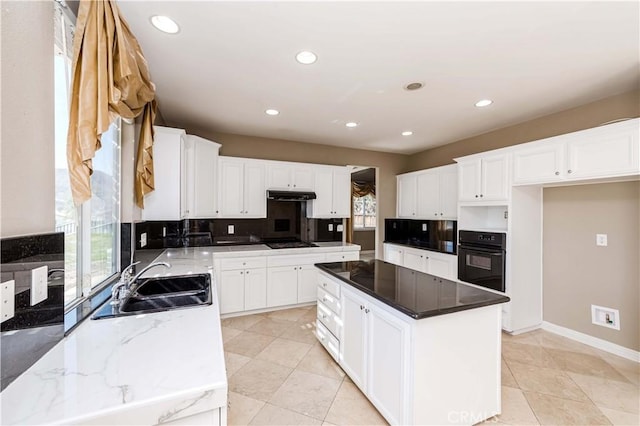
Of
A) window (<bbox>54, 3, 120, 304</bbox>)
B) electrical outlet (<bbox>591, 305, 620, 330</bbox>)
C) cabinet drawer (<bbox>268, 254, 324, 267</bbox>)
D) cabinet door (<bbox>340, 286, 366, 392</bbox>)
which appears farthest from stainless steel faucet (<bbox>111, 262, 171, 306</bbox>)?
electrical outlet (<bbox>591, 305, 620, 330</bbox>)

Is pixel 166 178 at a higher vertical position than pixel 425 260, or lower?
higher

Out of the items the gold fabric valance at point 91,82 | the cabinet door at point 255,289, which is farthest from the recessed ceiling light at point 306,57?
the cabinet door at point 255,289

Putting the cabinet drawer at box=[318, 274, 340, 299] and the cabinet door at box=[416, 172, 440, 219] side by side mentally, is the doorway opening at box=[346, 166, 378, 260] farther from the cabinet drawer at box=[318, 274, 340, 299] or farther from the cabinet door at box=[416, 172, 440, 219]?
the cabinet drawer at box=[318, 274, 340, 299]

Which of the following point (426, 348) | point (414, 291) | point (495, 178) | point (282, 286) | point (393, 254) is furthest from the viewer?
point (393, 254)

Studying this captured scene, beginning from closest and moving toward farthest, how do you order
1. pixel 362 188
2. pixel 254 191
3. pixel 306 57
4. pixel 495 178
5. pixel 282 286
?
pixel 306 57 → pixel 495 178 → pixel 282 286 → pixel 254 191 → pixel 362 188

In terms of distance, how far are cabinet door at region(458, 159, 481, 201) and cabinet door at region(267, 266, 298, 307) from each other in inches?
97.1

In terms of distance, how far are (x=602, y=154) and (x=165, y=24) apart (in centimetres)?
360

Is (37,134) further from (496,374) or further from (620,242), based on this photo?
(620,242)

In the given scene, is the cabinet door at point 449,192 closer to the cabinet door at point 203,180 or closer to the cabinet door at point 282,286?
the cabinet door at point 282,286

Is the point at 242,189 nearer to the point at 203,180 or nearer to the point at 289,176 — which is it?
the point at 203,180

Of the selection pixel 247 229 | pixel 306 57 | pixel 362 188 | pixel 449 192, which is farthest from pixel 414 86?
pixel 362 188

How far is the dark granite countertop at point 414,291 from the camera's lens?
1507 millimetres

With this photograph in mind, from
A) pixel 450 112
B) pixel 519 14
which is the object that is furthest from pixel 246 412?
pixel 450 112

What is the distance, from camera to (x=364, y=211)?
28.0 feet
